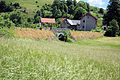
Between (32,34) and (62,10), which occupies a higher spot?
(62,10)

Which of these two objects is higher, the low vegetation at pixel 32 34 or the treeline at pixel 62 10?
the treeline at pixel 62 10

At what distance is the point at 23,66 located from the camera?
3201mm

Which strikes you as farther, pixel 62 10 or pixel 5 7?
pixel 62 10

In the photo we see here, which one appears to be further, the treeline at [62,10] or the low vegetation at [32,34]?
the treeline at [62,10]

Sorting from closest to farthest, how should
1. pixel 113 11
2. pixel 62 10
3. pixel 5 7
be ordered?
pixel 113 11, pixel 5 7, pixel 62 10

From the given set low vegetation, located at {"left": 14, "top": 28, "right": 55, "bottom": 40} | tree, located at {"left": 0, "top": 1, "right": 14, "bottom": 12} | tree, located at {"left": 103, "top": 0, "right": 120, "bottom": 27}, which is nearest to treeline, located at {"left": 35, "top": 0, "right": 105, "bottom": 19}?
tree, located at {"left": 0, "top": 1, "right": 14, "bottom": 12}

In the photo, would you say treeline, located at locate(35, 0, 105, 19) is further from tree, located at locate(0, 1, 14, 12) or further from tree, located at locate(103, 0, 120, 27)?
tree, located at locate(103, 0, 120, 27)

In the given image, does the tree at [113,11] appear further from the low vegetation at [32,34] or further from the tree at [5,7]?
the tree at [5,7]

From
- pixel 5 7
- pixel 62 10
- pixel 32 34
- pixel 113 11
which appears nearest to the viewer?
pixel 32 34

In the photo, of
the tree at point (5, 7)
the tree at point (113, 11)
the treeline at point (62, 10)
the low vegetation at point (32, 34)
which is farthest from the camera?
the tree at point (5, 7)

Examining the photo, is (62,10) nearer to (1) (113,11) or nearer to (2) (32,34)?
(1) (113,11)

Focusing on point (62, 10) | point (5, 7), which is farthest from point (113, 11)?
point (5, 7)

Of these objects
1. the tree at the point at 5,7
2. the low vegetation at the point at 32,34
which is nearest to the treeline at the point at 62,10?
the tree at the point at 5,7

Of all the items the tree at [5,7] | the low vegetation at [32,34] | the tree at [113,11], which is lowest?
the low vegetation at [32,34]
